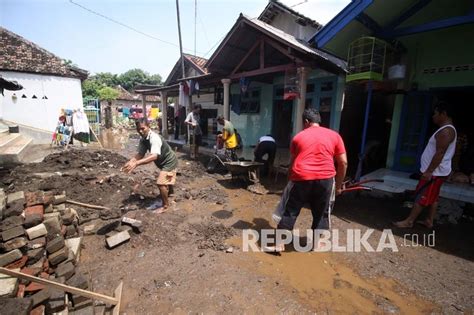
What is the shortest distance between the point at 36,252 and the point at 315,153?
3.79m

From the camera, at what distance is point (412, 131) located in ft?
20.5

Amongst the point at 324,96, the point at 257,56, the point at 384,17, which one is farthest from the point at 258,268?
the point at 257,56

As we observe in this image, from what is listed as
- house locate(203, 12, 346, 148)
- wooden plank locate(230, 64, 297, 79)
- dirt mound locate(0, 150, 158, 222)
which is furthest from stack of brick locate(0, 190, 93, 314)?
wooden plank locate(230, 64, 297, 79)

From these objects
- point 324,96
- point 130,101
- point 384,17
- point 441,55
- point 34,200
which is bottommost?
point 34,200

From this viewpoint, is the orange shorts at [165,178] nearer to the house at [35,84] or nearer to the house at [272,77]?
the house at [272,77]

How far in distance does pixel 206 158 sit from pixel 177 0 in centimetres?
942

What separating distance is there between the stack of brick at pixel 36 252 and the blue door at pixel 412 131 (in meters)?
7.46

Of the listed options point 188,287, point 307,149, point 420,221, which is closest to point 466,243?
point 420,221

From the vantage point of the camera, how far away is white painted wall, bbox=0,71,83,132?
13.2 metres

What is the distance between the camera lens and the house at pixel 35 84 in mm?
13156

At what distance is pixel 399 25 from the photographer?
18.6ft

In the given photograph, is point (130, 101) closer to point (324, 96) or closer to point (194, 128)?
point (194, 128)

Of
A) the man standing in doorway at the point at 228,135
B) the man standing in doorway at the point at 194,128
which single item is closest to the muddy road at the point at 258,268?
the man standing in doorway at the point at 228,135

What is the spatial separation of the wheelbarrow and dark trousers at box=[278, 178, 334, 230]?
2868mm
